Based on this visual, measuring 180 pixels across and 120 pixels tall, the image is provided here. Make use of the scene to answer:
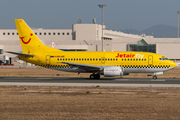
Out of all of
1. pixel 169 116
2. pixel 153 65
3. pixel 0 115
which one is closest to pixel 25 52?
pixel 153 65

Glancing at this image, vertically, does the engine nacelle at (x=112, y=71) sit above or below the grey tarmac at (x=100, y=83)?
above

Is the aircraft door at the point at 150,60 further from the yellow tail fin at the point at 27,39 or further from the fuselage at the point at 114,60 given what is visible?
the yellow tail fin at the point at 27,39

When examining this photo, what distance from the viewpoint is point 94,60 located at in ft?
132

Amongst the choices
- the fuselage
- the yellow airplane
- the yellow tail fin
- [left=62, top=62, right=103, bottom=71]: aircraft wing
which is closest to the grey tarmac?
[left=62, top=62, right=103, bottom=71]: aircraft wing

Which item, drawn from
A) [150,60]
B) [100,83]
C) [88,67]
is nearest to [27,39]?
[88,67]

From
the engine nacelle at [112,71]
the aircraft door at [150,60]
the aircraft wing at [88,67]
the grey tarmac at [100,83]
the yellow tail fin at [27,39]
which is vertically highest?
the yellow tail fin at [27,39]

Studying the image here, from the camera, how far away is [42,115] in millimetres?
14602

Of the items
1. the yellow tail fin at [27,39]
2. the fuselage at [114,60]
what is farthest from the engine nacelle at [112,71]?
the yellow tail fin at [27,39]

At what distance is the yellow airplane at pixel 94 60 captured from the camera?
39094 mm

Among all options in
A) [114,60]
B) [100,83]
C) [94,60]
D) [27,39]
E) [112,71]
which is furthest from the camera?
[27,39]

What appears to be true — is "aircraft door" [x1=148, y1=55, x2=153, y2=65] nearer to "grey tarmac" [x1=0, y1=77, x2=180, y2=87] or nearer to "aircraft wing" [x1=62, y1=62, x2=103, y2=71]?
"grey tarmac" [x1=0, y1=77, x2=180, y2=87]

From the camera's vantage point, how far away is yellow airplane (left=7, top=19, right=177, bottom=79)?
39.1 m

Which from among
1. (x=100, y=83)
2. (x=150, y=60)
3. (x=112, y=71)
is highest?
(x=150, y=60)

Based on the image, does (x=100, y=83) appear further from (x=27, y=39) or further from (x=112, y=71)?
(x=27, y=39)
